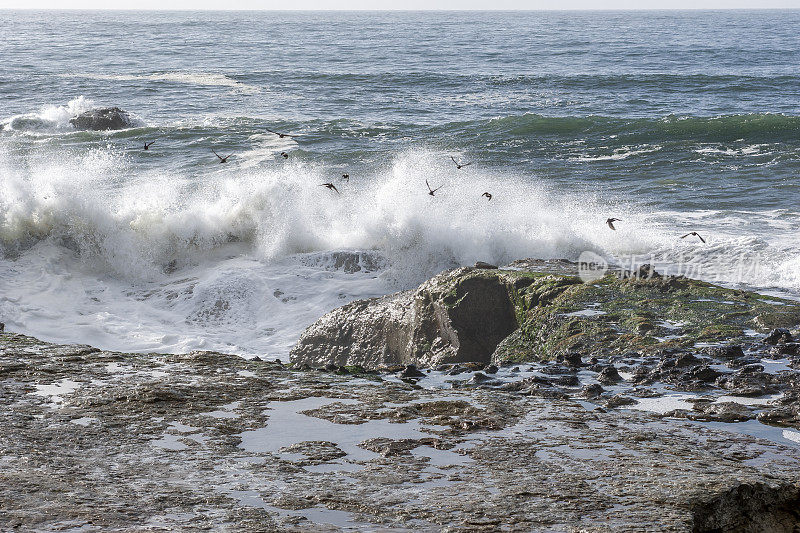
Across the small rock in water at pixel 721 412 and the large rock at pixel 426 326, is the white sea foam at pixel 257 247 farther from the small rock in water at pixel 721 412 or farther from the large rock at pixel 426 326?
the small rock in water at pixel 721 412

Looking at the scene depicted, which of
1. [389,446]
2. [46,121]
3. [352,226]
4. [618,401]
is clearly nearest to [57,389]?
[389,446]

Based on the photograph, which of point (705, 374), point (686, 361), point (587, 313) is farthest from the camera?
point (587, 313)

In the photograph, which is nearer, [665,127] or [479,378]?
[479,378]

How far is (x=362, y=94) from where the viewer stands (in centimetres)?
3234

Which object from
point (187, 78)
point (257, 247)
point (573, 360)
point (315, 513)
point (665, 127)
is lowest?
point (257, 247)

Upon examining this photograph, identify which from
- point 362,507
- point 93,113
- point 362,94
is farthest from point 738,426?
point 362,94

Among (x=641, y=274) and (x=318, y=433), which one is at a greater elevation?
(x=641, y=274)

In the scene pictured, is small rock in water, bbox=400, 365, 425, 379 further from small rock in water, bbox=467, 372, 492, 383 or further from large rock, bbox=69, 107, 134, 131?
large rock, bbox=69, 107, 134, 131

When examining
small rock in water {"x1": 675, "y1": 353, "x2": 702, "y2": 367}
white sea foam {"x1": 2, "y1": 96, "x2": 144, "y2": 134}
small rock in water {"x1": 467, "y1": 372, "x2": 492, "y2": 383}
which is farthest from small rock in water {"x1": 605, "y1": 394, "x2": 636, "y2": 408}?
white sea foam {"x1": 2, "y1": 96, "x2": 144, "y2": 134}

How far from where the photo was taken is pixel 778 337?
274 inches

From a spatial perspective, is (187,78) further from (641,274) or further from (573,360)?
(573,360)

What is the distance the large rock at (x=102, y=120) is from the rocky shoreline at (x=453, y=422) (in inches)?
770

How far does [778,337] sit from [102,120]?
76.2ft

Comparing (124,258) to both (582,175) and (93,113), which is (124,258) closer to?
(582,175)
